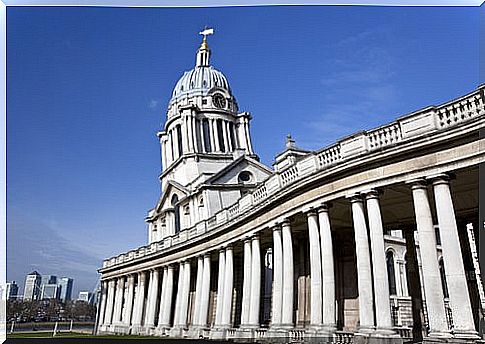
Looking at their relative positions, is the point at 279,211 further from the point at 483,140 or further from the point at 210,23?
the point at 483,140

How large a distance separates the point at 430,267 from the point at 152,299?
3344 centimetres

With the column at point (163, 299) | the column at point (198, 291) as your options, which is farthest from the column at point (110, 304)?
the column at point (198, 291)

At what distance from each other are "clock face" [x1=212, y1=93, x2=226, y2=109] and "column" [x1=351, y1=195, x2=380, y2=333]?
49754 millimetres

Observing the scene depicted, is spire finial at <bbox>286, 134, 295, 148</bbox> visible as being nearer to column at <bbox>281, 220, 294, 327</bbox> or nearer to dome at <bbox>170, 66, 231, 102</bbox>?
column at <bbox>281, 220, 294, 327</bbox>

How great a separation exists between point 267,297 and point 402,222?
67.8 feet

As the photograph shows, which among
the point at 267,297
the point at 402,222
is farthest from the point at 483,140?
the point at 267,297

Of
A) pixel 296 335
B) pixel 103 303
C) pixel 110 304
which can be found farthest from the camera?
pixel 103 303

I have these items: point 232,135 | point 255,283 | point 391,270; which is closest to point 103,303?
point 232,135

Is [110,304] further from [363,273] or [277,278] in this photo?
[363,273]

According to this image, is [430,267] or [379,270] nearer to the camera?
[430,267]

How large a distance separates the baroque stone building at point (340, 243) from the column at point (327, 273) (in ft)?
0.14

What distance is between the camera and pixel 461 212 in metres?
22.0

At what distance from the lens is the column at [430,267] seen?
1538 cm

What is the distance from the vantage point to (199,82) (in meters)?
70.7
